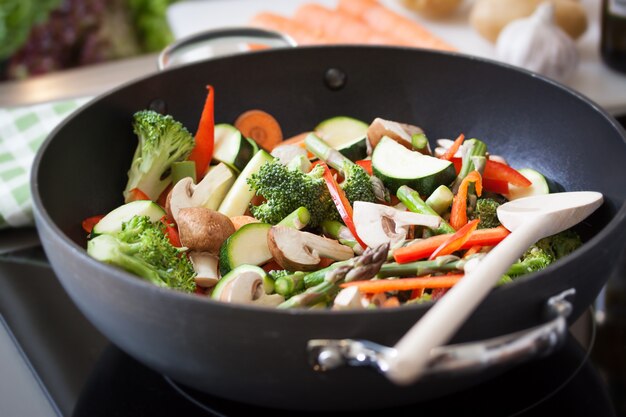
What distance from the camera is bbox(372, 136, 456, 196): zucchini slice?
1368mm

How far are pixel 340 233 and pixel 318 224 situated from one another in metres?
0.05

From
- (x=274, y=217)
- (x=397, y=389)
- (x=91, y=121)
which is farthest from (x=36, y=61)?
(x=397, y=389)

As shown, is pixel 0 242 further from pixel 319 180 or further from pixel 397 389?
pixel 397 389

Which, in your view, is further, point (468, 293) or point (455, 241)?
point (455, 241)

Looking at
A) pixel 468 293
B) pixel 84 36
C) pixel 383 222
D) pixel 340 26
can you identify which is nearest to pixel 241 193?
pixel 383 222

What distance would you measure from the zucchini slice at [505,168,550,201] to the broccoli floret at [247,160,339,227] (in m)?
0.33

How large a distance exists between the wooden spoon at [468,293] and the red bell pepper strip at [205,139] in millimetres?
588

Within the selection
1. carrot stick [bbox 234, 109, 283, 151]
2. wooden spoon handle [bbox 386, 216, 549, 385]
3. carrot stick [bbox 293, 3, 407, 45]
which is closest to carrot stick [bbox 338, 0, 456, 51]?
carrot stick [bbox 293, 3, 407, 45]

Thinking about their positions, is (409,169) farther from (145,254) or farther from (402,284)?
(145,254)

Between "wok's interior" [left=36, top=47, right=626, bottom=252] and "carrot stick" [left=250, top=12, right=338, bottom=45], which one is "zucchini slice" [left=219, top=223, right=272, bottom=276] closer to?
"wok's interior" [left=36, top=47, right=626, bottom=252]

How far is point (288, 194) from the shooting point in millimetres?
1320

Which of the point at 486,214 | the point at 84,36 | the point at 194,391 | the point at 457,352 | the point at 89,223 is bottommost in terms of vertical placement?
the point at 84,36

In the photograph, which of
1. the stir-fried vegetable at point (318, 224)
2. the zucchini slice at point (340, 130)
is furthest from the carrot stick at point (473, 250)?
the zucchini slice at point (340, 130)

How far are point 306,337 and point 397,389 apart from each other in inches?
5.9
